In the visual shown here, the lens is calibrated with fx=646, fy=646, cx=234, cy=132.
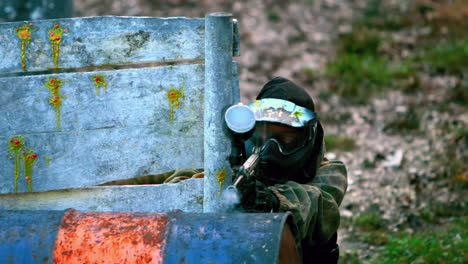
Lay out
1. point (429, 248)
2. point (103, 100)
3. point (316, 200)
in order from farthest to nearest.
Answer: point (429, 248) < point (316, 200) < point (103, 100)

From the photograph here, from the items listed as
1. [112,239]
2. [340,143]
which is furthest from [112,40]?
[340,143]

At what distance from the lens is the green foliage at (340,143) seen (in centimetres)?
753

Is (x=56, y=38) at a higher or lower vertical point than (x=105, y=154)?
higher

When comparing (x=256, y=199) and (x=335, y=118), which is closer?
(x=256, y=199)

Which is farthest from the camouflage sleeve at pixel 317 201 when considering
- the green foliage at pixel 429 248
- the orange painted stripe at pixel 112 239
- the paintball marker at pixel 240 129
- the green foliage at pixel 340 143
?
the green foliage at pixel 340 143

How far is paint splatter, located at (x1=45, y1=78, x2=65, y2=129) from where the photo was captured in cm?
313

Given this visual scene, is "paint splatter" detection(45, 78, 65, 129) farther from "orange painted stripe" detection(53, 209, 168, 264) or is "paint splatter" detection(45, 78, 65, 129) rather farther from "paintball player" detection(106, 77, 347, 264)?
"paintball player" detection(106, 77, 347, 264)

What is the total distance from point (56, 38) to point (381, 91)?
6.26 m

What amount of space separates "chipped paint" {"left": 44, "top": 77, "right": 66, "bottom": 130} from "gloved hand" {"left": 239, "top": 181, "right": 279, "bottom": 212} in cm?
103

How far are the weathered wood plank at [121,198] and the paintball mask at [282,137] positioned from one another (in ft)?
1.38

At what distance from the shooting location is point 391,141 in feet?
24.9

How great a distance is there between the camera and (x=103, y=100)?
3.17 metres

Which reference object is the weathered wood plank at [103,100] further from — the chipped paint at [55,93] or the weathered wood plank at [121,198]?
the weathered wood plank at [121,198]

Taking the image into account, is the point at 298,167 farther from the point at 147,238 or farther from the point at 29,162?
the point at 29,162
